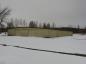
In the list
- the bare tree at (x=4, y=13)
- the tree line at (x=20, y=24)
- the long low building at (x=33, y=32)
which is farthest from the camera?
the bare tree at (x=4, y=13)

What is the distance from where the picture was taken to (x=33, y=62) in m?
1.21

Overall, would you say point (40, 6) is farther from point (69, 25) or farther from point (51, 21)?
point (69, 25)

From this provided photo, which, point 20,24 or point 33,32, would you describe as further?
point 33,32

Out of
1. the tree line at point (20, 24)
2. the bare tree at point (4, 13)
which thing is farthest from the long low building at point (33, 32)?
the bare tree at point (4, 13)

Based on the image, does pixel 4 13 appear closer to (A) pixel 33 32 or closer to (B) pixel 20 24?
(B) pixel 20 24

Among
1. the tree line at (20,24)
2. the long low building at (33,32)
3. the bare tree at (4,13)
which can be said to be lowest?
the long low building at (33,32)

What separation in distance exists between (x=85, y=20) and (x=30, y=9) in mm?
997

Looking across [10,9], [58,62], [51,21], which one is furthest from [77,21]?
[10,9]

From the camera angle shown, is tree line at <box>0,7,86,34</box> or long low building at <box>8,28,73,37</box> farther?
long low building at <box>8,28,73,37</box>

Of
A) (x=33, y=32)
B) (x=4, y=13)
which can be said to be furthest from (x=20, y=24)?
(x=4, y=13)

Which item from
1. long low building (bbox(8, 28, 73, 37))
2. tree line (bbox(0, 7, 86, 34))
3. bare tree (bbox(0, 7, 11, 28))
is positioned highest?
bare tree (bbox(0, 7, 11, 28))

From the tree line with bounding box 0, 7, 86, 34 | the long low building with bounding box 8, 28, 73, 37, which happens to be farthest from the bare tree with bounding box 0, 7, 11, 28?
the long low building with bounding box 8, 28, 73, 37

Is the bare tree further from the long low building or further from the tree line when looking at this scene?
the long low building

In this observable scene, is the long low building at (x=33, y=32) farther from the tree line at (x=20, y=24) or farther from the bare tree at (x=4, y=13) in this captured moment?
the bare tree at (x=4, y=13)
